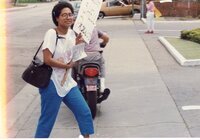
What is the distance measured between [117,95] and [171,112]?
1699 millimetres

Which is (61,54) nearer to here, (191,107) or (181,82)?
(191,107)

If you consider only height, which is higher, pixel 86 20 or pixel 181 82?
pixel 86 20

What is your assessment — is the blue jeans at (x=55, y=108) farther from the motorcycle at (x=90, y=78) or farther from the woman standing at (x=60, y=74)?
the motorcycle at (x=90, y=78)

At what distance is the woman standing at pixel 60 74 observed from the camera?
17.7 ft

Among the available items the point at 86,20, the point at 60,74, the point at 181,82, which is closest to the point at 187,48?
the point at 181,82

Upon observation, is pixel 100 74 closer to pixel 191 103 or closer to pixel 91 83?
pixel 91 83

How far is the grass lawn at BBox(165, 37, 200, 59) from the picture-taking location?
13.7 m

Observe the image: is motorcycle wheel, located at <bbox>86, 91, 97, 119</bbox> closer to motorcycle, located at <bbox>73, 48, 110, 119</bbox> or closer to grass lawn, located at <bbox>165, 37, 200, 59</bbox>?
motorcycle, located at <bbox>73, 48, 110, 119</bbox>

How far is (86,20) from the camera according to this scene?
18.2 feet

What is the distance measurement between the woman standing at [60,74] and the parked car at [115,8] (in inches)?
1205

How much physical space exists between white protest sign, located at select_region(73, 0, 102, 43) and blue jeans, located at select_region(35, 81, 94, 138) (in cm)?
65

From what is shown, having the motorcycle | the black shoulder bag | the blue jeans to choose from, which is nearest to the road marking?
the motorcycle

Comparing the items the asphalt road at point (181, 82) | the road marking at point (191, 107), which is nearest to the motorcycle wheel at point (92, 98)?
the asphalt road at point (181, 82)

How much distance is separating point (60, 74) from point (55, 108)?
1.26ft
